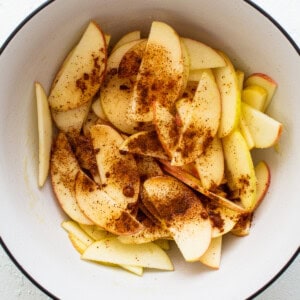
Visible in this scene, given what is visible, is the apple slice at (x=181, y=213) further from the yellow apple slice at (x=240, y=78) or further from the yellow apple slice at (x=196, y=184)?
the yellow apple slice at (x=240, y=78)

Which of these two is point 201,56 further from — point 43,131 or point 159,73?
point 43,131

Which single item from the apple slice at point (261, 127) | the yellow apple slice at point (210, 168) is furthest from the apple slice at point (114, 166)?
the apple slice at point (261, 127)

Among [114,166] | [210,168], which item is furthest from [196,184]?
[114,166]

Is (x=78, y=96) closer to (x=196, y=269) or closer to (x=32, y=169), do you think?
(x=32, y=169)

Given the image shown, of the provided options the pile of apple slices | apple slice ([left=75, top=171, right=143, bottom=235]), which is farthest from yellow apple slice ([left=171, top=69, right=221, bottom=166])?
apple slice ([left=75, top=171, right=143, bottom=235])

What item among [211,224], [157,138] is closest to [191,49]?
[157,138]
